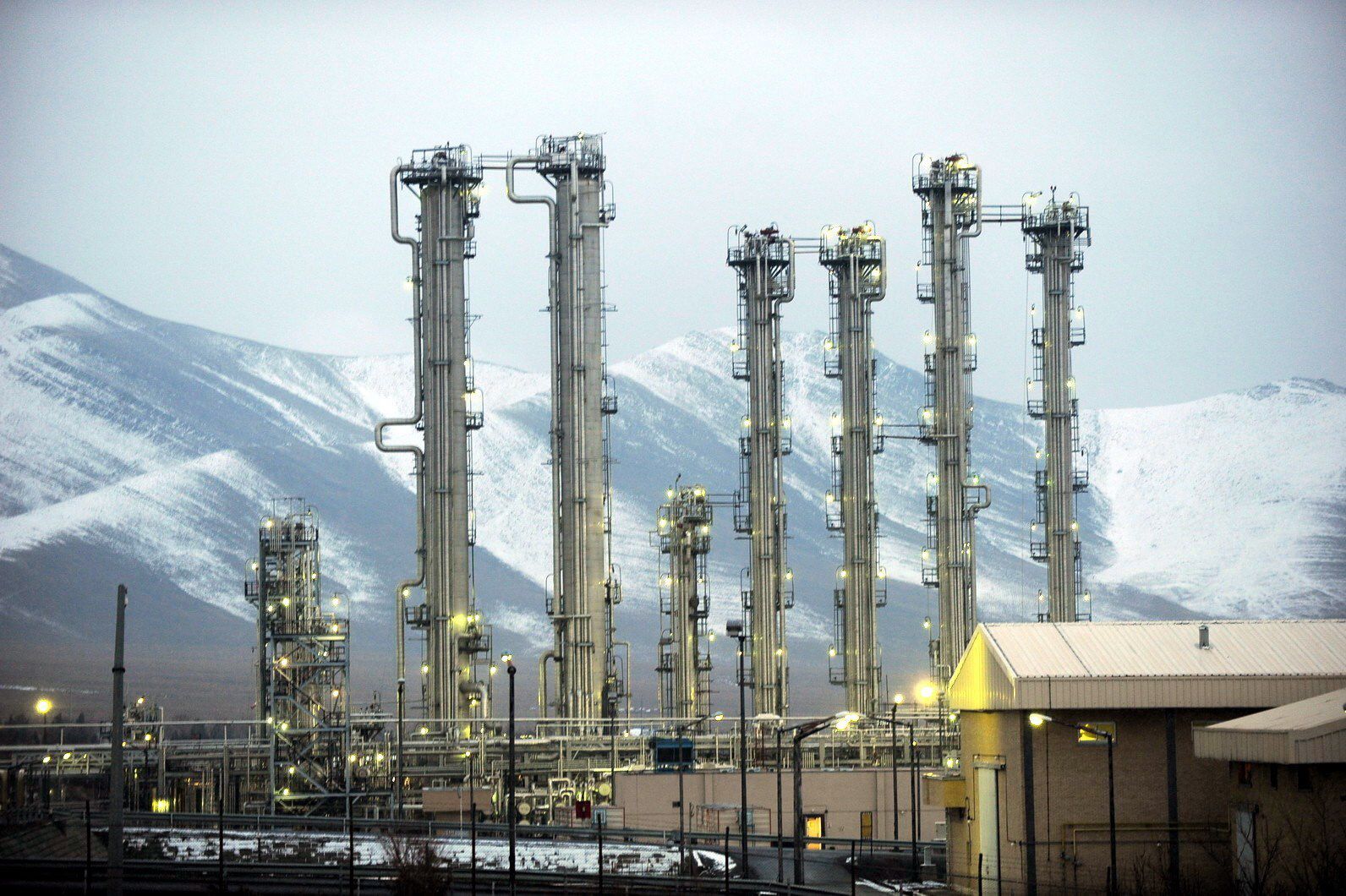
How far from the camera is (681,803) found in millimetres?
48750

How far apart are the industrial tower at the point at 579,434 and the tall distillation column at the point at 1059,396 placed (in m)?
17.1

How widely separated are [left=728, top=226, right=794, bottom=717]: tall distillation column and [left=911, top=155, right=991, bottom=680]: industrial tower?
18.8 ft

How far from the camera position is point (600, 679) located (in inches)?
2621

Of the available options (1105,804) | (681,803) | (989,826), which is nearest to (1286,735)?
(1105,804)

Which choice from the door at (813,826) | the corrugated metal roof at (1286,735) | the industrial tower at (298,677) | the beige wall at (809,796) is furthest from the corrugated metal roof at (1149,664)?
the industrial tower at (298,677)

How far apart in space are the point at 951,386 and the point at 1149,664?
32197mm

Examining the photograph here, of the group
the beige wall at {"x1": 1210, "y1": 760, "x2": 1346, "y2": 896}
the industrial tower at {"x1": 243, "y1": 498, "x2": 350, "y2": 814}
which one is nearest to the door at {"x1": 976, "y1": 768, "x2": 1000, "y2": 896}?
the beige wall at {"x1": 1210, "y1": 760, "x2": 1346, "y2": 896}

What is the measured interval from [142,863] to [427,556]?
25.3 m

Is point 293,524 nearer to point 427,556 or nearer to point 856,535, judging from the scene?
point 427,556

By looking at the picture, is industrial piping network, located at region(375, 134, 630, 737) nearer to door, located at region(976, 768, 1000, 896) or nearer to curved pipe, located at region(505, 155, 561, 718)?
curved pipe, located at region(505, 155, 561, 718)

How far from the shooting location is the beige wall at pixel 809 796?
5862cm

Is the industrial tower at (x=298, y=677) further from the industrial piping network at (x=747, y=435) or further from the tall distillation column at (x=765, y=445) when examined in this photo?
the tall distillation column at (x=765, y=445)

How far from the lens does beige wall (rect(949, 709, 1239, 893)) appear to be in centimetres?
4023

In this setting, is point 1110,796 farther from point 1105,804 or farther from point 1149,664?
point 1149,664
